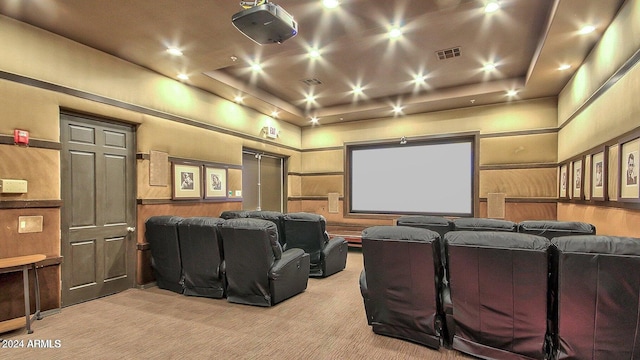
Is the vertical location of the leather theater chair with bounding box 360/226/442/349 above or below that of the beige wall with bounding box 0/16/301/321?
below

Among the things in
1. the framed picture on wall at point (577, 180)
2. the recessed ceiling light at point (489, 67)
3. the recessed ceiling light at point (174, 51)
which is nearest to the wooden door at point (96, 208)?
the recessed ceiling light at point (174, 51)

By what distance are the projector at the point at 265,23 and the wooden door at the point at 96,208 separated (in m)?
2.78

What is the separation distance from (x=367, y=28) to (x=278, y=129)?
445 centimetres

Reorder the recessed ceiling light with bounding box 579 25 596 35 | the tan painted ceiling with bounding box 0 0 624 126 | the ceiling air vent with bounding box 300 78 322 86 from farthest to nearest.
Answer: the ceiling air vent with bounding box 300 78 322 86, the recessed ceiling light with bounding box 579 25 596 35, the tan painted ceiling with bounding box 0 0 624 126

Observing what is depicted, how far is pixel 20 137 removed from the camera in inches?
129

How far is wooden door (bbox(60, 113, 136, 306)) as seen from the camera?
383 centimetres

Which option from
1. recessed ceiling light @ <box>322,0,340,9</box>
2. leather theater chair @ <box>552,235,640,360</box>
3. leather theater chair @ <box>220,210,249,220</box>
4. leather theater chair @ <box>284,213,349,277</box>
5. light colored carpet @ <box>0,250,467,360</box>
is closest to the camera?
leather theater chair @ <box>552,235,640,360</box>

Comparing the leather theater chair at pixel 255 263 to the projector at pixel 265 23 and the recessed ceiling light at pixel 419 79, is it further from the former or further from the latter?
the recessed ceiling light at pixel 419 79

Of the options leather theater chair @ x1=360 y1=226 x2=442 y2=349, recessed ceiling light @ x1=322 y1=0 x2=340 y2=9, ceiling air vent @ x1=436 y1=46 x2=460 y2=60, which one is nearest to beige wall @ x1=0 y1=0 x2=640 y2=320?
ceiling air vent @ x1=436 y1=46 x2=460 y2=60

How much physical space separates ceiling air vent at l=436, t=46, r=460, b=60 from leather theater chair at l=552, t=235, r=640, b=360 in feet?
10.9

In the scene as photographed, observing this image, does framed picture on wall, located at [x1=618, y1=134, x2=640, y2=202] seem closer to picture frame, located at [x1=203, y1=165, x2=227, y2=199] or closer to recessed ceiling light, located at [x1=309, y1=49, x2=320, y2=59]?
recessed ceiling light, located at [x1=309, y1=49, x2=320, y2=59]

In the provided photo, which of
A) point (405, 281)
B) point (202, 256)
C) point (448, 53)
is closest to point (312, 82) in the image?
point (448, 53)

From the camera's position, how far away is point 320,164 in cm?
843

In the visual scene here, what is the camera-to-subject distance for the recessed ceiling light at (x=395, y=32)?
3775mm
